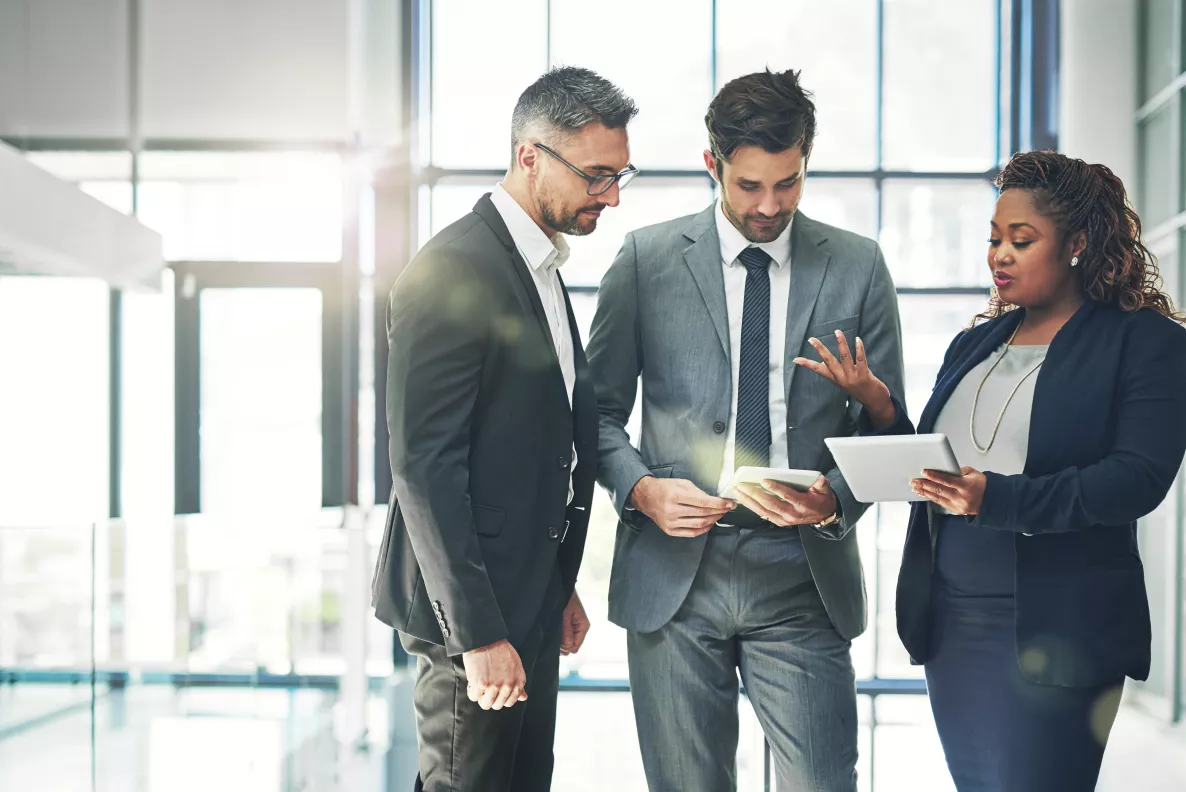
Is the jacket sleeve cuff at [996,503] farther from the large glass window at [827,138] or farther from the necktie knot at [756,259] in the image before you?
the large glass window at [827,138]

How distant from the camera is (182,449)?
4.25 m

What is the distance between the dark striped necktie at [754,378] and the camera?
66.1 inches

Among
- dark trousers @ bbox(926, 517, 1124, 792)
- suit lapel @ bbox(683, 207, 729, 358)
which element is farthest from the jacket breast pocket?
dark trousers @ bbox(926, 517, 1124, 792)

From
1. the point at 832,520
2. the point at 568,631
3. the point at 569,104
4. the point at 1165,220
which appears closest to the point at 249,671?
the point at 568,631

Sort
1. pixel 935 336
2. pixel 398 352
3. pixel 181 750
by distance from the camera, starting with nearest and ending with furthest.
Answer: pixel 398 352 → pixel 181 750 → pixel 935 336

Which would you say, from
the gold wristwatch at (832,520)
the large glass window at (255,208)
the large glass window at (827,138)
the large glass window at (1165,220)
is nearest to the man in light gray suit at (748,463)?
the gold wristwatch at (832,520)

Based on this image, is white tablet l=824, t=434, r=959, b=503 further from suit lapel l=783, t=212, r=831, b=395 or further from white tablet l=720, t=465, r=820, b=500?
suit lapel l=783, t=212, r=831, b=395

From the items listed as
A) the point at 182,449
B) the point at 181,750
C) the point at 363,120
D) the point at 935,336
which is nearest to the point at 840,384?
the point at 181,750

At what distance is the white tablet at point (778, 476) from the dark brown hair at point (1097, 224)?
65 cm

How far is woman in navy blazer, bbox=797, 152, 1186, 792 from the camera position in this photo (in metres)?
1.45

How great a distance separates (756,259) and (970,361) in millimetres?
469

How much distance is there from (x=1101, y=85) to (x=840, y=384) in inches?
132

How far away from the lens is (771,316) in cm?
174

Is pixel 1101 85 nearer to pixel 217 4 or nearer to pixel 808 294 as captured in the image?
pixel 808 294
